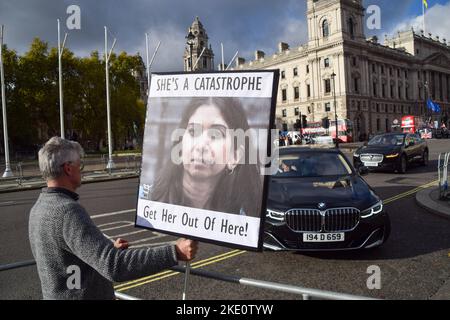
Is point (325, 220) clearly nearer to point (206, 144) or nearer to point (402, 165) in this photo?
point (206, 144)

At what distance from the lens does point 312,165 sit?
7180 millimetres

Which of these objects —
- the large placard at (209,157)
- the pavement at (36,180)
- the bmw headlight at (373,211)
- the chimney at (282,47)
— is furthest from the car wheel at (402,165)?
the chimney at (282,47)

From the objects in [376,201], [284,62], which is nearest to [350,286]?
[376,201]

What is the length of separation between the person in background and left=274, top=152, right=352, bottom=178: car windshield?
5014 mm

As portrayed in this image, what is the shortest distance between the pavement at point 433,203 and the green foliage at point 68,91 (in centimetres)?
3992

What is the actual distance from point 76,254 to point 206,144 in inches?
34.9

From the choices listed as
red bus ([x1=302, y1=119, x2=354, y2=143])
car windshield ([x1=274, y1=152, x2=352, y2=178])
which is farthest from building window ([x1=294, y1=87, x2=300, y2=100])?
car windshield ([x1=274, y1=152, x2=352, y2=178])

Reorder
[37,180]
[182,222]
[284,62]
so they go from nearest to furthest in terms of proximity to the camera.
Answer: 1. [182,222]
2. [37,180]
3. [284,62]

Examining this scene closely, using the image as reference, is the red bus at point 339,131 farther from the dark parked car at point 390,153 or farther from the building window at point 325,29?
the dark parked car at point 390,153

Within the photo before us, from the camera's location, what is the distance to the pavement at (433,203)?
780cm

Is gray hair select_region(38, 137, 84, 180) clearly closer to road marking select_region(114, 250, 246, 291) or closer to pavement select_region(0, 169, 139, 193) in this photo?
road marking select_region(114, 250, 246, 291)

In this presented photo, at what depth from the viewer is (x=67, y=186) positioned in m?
2.14
